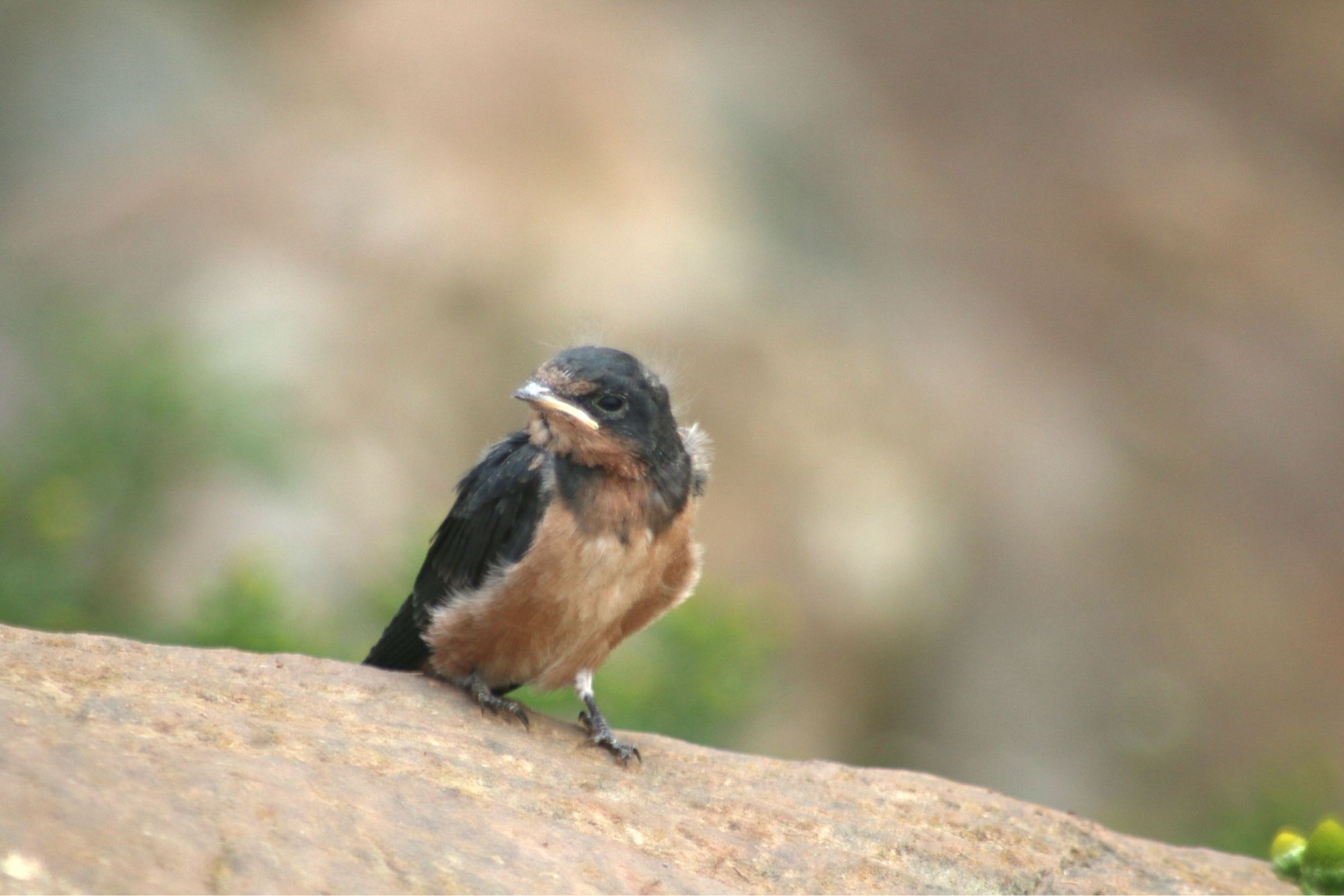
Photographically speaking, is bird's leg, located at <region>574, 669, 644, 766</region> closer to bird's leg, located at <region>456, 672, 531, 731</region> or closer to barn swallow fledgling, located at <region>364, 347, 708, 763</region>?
barn swallow fledgling, located at <region>364, 347, 708, 763</region>

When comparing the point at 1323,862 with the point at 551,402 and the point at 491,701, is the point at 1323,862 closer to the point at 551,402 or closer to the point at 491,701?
the point at 491,701

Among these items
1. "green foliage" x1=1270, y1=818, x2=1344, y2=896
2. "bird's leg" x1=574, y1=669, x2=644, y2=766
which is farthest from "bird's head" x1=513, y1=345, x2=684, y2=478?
"green foliage" x1=1270, y1=818, x2=1344, y2=896

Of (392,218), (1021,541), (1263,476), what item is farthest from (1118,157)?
(392,218)

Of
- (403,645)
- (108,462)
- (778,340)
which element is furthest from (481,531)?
(778,340)

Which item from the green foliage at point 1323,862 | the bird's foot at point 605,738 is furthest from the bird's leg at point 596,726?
the green foliage at point 1323,862

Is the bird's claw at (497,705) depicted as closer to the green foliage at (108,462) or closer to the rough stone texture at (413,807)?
the rough stone texture at (413,807)

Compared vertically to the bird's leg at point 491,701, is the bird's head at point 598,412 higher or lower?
higher

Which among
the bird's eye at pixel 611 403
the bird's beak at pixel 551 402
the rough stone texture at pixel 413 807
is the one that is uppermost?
the bird's eye at pixel 611 403
